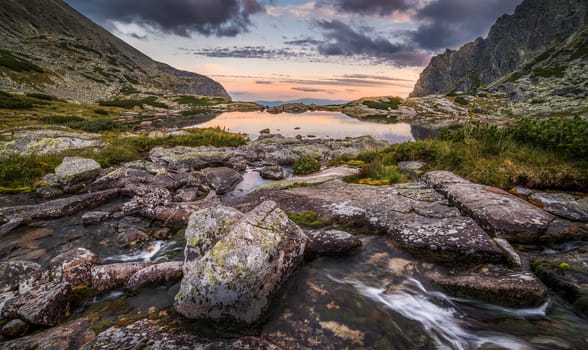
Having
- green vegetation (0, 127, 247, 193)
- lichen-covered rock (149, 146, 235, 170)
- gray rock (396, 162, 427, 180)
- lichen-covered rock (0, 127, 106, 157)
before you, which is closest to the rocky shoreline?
gray rock (396, 162, 427, 180)

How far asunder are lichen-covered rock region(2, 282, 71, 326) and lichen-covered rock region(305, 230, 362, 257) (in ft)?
15.2

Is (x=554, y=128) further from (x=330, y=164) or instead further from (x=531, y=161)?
(x=330, y=164)

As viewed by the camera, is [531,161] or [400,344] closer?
[400,344]

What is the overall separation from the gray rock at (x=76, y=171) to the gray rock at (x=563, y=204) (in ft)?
57.4

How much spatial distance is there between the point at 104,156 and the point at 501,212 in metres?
19.8

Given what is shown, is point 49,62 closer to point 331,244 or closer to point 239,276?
point 331,244

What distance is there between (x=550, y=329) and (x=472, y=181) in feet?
20.6

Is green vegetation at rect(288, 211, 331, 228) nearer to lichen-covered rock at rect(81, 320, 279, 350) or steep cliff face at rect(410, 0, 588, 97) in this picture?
lichen-covered rock at rect(81, 320, 279, 350)

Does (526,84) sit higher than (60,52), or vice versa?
(60,52)

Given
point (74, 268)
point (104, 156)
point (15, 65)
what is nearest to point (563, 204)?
point (74, 268)

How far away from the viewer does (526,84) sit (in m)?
84.5

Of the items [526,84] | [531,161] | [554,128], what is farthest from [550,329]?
[526,84]

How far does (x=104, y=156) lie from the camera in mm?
16375

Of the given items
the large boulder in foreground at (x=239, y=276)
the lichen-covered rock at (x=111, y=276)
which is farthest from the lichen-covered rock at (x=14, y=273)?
the large boulder in foreground at (x=239, y=276)
